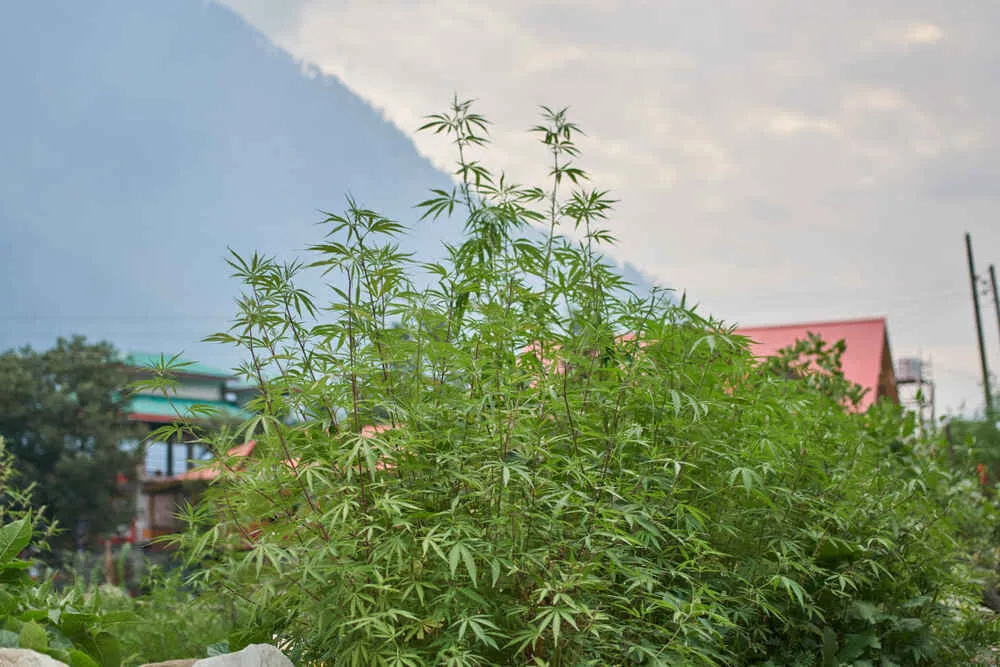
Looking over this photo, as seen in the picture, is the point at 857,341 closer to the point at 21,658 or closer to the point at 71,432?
the point at 21,658

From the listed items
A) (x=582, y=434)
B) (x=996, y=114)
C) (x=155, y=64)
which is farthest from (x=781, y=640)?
(x=155, y=64)

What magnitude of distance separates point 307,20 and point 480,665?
543 feet

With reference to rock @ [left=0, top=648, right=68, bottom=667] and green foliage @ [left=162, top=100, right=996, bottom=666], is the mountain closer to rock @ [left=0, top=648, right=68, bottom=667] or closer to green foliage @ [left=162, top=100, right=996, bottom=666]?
green foliage @ [left=162, top=100, right=996, bottom=666]

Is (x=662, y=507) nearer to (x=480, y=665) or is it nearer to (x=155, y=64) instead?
(x=480, y=665)

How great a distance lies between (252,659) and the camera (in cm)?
261

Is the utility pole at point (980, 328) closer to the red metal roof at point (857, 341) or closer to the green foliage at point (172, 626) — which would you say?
the red metal roof at point (857, 341)

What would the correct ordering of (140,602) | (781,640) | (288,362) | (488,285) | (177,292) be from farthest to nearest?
1. (177,292)
2. (140,602)
3. (781,640)
4. (488,285)
5. (288,362)

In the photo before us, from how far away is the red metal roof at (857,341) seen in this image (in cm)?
1092

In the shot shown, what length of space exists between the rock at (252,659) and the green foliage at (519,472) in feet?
0.50

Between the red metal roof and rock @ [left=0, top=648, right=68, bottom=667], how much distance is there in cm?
898

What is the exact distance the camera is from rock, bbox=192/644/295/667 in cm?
257

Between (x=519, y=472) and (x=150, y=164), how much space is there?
15548 cm

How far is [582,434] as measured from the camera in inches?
117

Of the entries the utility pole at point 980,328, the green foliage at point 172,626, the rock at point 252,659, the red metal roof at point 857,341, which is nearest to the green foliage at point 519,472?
the rock at point 252,659
